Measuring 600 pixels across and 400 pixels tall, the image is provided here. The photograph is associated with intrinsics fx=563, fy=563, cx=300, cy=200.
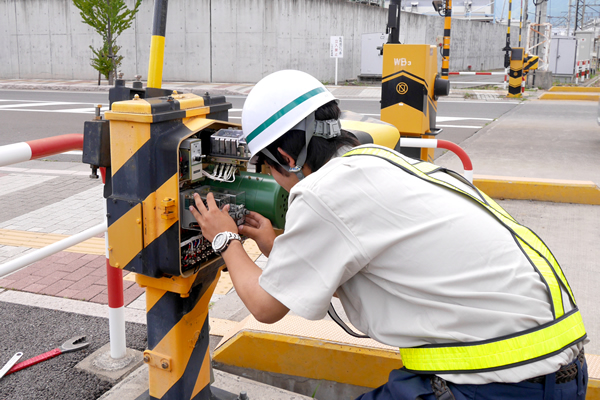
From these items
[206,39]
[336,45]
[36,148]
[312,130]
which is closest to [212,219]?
[312,130]

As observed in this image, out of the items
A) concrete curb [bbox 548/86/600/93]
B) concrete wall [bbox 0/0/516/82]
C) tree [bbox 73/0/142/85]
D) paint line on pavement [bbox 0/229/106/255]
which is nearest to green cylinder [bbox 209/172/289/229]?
paint line on pavement [bbox 0/229/106/255]

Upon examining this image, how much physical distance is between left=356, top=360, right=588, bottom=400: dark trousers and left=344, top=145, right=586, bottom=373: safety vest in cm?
4

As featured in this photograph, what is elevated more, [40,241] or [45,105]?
[45,105]

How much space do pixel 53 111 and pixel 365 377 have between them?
11692mm

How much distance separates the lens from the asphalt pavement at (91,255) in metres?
2.71

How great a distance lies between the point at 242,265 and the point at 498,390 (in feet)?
2.41

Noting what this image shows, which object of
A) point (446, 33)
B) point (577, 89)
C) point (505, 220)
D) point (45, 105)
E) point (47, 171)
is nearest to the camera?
point (505, 220)

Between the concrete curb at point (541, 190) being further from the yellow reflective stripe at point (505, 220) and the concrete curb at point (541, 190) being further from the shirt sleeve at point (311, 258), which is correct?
the shirt sleeve at point (311, 258)

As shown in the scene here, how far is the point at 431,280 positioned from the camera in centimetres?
134

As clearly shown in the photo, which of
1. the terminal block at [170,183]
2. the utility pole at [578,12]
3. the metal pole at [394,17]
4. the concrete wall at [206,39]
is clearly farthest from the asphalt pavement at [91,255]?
the utility pole at [578,12]

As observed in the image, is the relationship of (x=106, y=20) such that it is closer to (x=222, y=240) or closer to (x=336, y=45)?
(x=336, y=45)

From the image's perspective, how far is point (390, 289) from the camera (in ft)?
4.53

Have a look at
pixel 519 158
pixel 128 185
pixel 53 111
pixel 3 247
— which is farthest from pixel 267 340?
pixel 53 111

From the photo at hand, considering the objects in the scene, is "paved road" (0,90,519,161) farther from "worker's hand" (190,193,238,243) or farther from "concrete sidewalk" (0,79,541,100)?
"worker's hand" (190,193,238,243)
